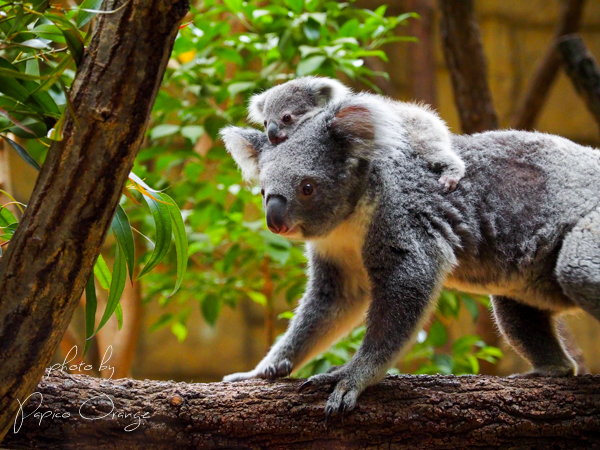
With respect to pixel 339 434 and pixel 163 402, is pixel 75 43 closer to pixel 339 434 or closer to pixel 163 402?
pixel 163 402

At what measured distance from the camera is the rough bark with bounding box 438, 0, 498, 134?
4.68 metres

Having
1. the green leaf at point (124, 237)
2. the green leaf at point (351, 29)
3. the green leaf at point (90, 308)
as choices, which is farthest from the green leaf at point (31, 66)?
the green leaf at point (351, 29)

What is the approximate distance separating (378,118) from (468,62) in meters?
2.56

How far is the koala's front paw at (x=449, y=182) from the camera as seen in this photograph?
257 cm

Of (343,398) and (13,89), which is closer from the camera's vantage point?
(13,89)

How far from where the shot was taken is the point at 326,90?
3.23 meters

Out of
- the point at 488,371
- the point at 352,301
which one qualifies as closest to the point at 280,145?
the point at 352,301

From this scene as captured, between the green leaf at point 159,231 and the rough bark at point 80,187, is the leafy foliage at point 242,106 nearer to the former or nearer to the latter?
the green leaf at point 159,231

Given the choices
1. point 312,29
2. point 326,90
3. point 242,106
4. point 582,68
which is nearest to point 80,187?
point 326,90

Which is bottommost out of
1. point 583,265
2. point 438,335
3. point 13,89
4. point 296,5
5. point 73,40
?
point 438,335

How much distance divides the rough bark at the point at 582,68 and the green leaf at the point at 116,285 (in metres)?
4.10

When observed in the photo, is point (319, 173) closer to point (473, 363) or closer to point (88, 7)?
point (88, 7)

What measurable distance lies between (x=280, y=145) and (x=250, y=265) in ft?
5.24

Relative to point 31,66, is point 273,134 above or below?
below
